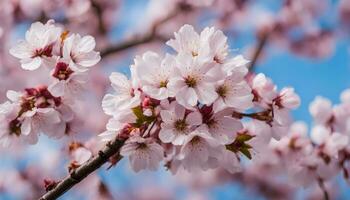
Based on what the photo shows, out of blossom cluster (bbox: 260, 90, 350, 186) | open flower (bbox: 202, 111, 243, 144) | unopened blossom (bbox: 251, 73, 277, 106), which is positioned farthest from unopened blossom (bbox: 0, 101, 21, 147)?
blossom cluster (bbox: 260, 90, 350, 186)

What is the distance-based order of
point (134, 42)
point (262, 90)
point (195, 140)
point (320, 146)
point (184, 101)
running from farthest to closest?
point (134, 42)
point (320, 146)
point (262, 90)
point (195, 140)
point (184, 101)

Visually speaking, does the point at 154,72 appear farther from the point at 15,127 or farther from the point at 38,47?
the point at 15,127

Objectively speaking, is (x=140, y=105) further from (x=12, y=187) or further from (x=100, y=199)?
(x=12, y=187)

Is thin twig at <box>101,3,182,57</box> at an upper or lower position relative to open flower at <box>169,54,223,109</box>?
lower

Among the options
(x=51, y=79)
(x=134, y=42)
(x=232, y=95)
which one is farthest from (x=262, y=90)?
(x=134, y=42)

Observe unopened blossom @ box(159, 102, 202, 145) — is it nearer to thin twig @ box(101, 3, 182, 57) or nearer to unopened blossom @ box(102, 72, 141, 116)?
unopened blossom @ box(102, 72, 141, 116)

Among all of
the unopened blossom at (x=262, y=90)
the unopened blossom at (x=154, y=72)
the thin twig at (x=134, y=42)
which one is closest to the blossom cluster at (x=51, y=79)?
the unopened blossom at (x=154, y=72)

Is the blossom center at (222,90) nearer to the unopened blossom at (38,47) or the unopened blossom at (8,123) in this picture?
the unopened blossom at (38,47)
